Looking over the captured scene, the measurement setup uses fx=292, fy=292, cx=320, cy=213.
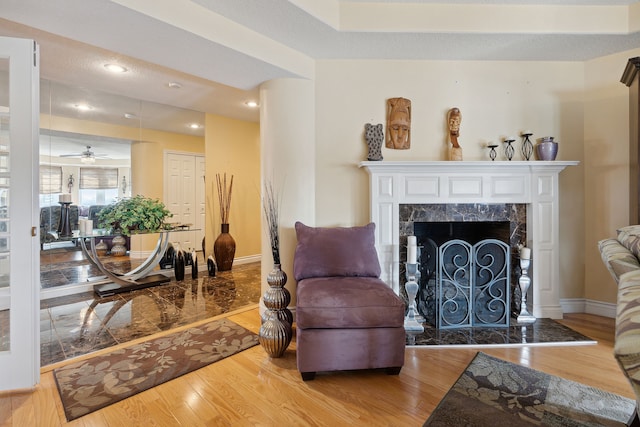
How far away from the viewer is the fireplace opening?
2523 mm

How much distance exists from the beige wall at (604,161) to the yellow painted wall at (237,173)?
389cm

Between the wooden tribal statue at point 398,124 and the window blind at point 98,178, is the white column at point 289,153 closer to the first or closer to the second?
the wooden tribal statue at point 398,124

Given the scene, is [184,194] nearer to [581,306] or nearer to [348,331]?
[348,331]

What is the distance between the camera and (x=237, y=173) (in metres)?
4.88

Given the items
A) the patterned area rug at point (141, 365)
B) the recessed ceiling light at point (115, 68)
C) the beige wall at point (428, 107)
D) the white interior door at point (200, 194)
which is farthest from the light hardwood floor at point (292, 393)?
the white interior door at point (200, 194)

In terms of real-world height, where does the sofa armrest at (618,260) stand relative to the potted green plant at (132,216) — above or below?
below

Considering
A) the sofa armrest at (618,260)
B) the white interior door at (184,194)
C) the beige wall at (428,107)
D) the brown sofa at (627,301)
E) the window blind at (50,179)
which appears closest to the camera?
the brown sofa at (627,301)

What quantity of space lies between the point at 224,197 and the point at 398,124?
3058mm

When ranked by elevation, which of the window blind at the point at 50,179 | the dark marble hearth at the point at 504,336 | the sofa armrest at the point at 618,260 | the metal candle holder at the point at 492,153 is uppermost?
the metal candle holder at the point at 492,153

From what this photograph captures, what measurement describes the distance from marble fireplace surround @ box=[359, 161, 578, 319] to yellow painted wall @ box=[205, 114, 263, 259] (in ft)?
7.53

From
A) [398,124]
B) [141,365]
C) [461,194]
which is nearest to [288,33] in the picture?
[398,124]

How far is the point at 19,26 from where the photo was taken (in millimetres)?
2225

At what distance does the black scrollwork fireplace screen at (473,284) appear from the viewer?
2.52 metres

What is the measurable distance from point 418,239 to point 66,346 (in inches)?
120
